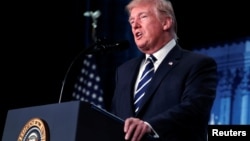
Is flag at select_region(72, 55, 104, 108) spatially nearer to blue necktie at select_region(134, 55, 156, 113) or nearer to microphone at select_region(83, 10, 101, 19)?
microphone at select_region(83, 10, 101, 19)

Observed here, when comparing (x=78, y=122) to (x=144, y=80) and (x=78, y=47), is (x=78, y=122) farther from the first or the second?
(x=78, y=47)

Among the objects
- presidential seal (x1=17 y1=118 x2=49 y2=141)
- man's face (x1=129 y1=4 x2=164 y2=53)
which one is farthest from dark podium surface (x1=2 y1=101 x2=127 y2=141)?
man's face (x1=129 y1=4 x2=164 y2=53)

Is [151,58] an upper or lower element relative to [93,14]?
lower

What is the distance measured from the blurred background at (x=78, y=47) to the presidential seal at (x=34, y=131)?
3.47 m

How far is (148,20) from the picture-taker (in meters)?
2.10

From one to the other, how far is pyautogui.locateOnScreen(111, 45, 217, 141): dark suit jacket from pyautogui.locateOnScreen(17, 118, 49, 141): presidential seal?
376mm

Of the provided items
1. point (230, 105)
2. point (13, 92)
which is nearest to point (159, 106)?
point (230, 105)

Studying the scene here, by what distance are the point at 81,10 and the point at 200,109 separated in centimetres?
414

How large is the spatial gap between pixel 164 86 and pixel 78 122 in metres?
0.64

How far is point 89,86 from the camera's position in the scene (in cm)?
544

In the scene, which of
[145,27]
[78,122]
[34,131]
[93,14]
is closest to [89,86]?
[93,14]

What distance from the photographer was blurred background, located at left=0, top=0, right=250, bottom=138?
4.89m

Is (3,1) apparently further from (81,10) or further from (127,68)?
(127,68)

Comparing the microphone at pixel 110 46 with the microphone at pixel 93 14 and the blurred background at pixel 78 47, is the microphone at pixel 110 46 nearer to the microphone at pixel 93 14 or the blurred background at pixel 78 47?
the blurred background at pixel 78 47
